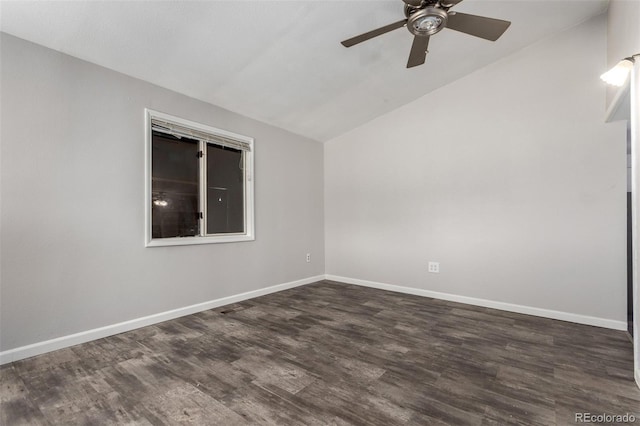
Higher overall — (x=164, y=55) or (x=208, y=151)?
(x=164, y=55)

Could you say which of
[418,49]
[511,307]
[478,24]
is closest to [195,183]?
[418,49]

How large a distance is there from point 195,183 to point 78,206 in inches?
44.7

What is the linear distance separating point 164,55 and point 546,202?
3.98 metres

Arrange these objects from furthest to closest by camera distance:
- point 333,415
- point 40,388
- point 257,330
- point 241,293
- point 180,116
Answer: point 241,293 → point 180,116 → point 257,330 → point 40,388 → point 333,415

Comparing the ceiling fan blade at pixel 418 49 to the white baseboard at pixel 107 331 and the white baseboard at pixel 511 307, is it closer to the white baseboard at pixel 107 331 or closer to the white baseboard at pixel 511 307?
the white baseboard at pixel 511 307

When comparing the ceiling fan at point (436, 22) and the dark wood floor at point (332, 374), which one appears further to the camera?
the ceiling fan at point (436, 22)

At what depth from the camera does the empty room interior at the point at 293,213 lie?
1812mm

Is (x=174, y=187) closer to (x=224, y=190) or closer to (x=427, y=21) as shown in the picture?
(x=224, y=190)

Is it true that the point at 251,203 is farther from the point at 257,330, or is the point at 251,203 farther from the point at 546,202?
the point at 546,202

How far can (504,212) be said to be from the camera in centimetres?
329

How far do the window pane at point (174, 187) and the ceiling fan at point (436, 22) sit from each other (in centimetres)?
214

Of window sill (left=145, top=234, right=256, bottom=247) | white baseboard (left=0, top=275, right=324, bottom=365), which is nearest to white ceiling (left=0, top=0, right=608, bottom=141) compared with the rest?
window sill (left=145, top=234, right=256, bottom=247)

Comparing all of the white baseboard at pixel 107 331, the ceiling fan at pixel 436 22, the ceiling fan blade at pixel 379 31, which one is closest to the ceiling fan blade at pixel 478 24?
the ceiling fan at pixel 436 22

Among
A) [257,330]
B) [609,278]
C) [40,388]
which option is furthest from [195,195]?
[609,278]
